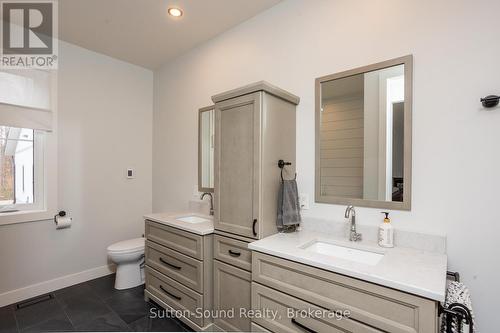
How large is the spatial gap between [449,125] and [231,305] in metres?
1.80

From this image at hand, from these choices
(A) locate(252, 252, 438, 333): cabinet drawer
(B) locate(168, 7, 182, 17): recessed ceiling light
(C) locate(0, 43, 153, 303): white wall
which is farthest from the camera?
(C) locate(0, 43, 153, 303): white wall

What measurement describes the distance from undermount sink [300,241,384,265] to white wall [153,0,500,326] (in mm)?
236

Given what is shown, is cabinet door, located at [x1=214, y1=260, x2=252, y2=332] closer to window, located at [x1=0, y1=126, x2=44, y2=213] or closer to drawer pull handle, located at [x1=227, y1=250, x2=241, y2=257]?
drawer pull handle, located at [x1=227, y1=250, x2=241, y2=257]

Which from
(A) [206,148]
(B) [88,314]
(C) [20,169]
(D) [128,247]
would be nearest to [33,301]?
(B) [88,314]

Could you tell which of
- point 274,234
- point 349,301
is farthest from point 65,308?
point 349,301

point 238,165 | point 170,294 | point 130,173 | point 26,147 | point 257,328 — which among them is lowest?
point 170,294

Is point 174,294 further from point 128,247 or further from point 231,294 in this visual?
point 128,247

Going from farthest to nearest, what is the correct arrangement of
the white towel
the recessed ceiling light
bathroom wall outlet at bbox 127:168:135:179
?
bathroom wall outlet at bbox 127:168:135:179 < the recessed ceiling light < the white towel

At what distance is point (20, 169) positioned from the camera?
2549 millimetres

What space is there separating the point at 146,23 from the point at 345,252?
8.77ft

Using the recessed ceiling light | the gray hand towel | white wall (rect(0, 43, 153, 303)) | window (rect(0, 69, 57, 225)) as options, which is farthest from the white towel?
window (rect(0, 69, 57, 225))

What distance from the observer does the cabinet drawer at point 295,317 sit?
1156 mm

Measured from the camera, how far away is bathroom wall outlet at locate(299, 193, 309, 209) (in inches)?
75.2

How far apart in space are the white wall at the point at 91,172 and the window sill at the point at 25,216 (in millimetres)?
56
